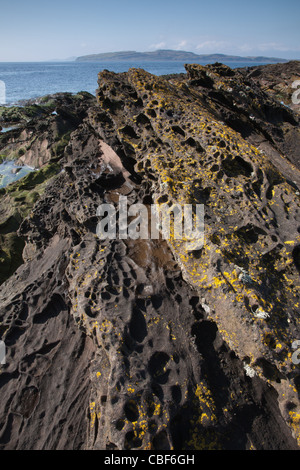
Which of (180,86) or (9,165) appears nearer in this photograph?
(180,86)

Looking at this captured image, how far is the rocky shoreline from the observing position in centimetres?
311

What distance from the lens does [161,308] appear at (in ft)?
12.5

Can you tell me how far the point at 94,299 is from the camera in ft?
12.4

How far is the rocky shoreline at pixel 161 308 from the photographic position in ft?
10.2

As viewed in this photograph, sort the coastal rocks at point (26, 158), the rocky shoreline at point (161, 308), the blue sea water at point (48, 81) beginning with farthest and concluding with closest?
the blue sea water at point (48, 81), the coastal rocks at point (26, 158), the rocky shoreline at point (161, 308)

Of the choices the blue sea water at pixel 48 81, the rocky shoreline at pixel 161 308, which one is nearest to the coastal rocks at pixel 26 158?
the rocky shoreline at pixel 161 308

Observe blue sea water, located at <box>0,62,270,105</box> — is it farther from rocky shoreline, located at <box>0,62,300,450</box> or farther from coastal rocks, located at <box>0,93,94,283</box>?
rocky shoreline, located at <box>0,62,300,450</box>

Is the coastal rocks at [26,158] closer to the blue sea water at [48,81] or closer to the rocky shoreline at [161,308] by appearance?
the rocky shoreline at [161,308]

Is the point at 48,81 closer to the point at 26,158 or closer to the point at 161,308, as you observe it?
the point at 26,158

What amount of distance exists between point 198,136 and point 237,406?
3864 millimetres

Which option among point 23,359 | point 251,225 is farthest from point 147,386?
point 251,225

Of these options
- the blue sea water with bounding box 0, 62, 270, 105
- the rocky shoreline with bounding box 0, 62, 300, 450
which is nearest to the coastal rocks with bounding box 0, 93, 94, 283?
the rocky shoreline with bounding box 0, 62, 300, 450
